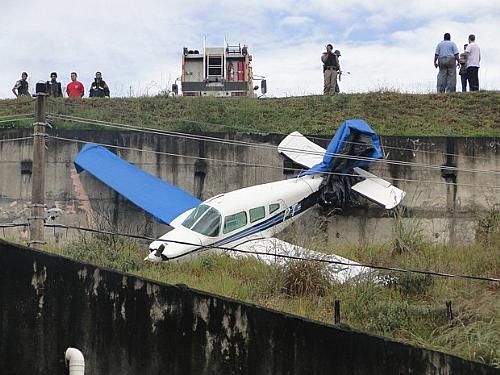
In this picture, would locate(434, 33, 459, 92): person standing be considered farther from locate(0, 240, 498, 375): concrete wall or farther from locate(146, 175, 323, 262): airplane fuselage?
locate(0, 240, 498, 375): concrete wall

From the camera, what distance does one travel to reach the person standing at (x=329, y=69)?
89.7 feet

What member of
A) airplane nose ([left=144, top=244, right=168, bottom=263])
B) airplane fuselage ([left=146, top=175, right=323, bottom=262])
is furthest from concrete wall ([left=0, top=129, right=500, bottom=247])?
airplane nose ([left=144, top=244, right=168, bottom=263])

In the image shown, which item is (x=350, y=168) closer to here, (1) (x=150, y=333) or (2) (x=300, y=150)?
(2) (x=300, y=150)

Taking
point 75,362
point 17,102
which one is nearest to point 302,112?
point 17,102

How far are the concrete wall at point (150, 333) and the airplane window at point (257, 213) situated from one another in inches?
345

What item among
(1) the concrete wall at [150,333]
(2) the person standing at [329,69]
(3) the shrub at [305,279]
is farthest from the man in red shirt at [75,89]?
(1) the concrete wall at [150,333]

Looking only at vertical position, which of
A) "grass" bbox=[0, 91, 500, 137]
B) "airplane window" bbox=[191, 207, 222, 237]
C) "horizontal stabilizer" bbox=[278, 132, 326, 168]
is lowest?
"airplane window" bbox=[191, 207, 222, 237]

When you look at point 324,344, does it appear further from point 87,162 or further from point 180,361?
point 87,162

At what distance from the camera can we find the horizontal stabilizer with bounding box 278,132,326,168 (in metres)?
21.8

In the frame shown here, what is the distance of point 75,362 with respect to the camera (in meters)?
9.79

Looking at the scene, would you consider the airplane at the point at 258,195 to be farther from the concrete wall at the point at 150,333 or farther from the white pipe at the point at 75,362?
the white pipe at the point at 75,362

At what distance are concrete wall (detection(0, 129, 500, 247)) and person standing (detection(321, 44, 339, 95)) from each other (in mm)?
5820

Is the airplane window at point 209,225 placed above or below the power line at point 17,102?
below

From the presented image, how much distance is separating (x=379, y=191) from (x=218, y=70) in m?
15.7
